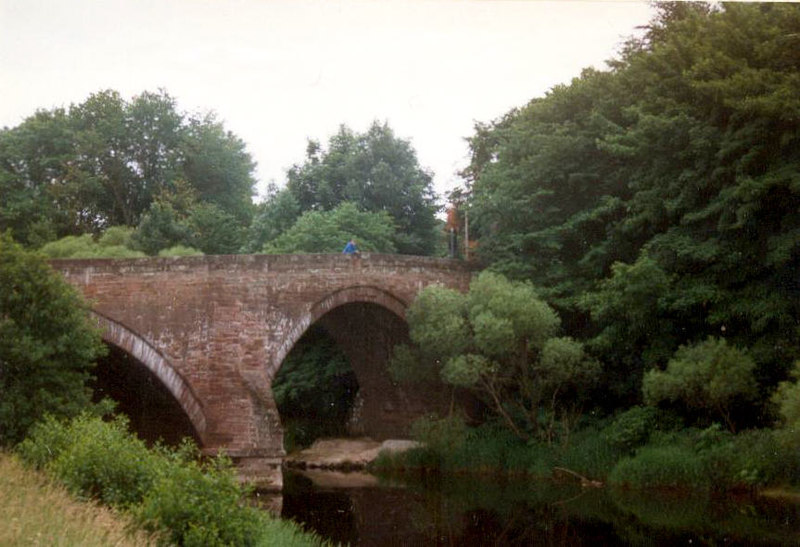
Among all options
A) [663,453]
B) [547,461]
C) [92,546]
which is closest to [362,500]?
[547,461]

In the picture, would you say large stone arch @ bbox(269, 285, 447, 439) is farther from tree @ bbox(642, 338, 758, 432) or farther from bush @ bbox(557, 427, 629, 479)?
tree @ bbox(642, 338, 758, 432)

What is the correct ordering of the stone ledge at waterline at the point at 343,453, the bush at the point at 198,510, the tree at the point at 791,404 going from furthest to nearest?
the stone ledge at waterline at the point at 343,453
the tree at the point at 791,404
the bush at the point at 198,510

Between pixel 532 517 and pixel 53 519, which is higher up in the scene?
pixel 53 519

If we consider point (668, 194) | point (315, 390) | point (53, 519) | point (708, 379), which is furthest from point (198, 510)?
point (315, 390)

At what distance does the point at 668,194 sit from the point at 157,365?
37.7 feet

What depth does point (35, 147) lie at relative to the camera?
104 ft

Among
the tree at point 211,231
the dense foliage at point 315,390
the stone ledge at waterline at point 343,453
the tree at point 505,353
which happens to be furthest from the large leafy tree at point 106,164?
the tree at point 505,353

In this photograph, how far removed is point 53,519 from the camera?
8188 mm

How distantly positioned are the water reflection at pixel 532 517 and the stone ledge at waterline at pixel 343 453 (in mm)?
4387

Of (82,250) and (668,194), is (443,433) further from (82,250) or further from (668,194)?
(82,250)

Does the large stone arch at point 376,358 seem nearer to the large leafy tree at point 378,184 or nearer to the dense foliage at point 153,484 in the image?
the large leafy tree at point 378,184

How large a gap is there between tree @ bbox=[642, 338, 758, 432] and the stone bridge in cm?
795

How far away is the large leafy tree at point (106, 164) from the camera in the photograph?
30.9 metres

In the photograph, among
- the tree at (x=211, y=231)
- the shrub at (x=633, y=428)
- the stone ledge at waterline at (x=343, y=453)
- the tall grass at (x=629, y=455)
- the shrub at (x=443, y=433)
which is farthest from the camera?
the tree at (x=211, y=231)
